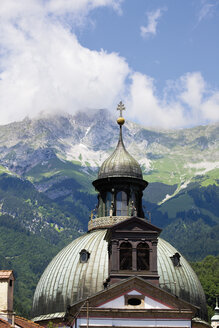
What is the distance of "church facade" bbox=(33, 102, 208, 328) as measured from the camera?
69.9 meters

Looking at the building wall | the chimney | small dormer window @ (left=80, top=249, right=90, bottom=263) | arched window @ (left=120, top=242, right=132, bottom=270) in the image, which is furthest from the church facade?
the building wall

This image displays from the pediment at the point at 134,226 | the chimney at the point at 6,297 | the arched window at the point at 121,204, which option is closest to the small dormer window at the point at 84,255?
the pediment at the point at 134,226

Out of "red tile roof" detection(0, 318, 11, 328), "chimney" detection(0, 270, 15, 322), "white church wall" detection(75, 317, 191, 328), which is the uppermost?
"chimney" detection(0, 270, 15, 322)

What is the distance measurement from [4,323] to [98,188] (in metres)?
37.4

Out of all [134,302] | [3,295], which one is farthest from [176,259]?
[3,295]

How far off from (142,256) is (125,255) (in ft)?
5.17

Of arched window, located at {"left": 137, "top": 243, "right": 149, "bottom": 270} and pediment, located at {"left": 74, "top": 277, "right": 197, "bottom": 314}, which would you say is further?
arched window, located at {"left": 137, "top": 243, "right": 149, "bottom": 270}

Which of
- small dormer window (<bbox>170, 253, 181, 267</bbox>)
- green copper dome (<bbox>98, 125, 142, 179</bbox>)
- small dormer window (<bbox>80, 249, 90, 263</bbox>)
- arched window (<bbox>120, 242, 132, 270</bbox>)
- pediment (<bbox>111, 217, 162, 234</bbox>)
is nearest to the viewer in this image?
arched window (<bbox>120, 242, 132, 270</bbox>)

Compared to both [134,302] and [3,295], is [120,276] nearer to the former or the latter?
[134,302]

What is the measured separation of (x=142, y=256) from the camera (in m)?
75.2

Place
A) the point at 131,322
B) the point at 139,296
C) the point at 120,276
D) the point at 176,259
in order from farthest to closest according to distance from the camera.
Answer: the point at 176,259
the point at 120,276
the point at 139,296
the point at 131,322

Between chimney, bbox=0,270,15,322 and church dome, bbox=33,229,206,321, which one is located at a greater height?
church dome, bbox=33,229,206,321

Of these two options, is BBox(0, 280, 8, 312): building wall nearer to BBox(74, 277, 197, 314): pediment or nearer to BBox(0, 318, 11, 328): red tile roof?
BBox(0, 318, 11, 328): red tile roof

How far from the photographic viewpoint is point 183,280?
8169cm
